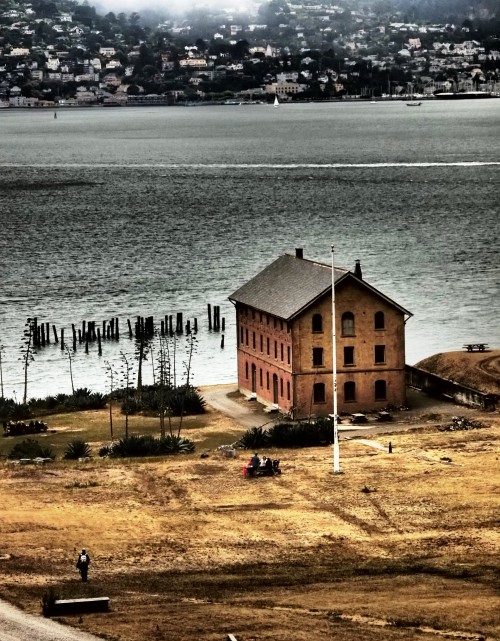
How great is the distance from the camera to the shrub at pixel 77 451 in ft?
214

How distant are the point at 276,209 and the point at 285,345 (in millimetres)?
123243

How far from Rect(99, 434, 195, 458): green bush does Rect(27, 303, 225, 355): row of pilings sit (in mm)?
33832

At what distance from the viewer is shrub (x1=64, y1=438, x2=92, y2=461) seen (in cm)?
6525

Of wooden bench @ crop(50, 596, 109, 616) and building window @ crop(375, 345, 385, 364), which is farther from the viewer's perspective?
building window @ crop(375, 345, 385, 364)

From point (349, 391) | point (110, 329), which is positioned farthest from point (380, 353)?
point (110, 329)

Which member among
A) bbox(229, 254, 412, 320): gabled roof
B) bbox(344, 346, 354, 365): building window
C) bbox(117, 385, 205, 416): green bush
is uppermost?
bbox(229, 254, 412, 320): gabled roof

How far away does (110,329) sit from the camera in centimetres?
10675

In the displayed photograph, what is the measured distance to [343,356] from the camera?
73500 millimetres

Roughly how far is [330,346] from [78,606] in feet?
112

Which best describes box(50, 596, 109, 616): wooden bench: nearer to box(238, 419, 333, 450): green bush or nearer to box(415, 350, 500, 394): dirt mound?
box(238, 419, 333, 450): green bush

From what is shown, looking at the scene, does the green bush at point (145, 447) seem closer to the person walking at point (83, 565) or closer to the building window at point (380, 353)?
the building window at point (380, 353)

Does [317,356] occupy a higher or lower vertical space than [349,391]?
higher

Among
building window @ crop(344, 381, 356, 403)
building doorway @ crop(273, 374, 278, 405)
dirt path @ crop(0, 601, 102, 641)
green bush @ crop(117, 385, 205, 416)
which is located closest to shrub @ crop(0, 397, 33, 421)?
green bush @ crop(117, 385, 205, 416)

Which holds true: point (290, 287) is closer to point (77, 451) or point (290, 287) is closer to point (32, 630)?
point (77, 451)
